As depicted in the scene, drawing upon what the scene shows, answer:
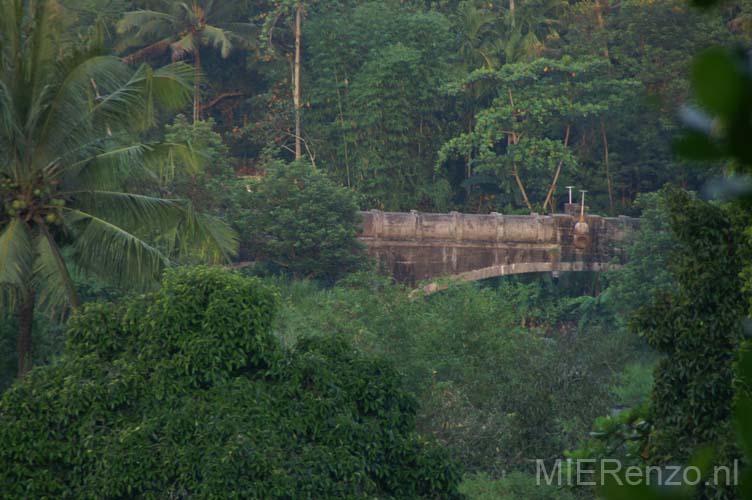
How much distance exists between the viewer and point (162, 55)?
31031 millimetres

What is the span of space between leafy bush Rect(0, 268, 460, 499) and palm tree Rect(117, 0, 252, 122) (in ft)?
71.0

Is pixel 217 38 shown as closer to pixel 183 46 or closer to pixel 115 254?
pixel 183 46

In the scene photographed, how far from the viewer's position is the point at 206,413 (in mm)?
7879

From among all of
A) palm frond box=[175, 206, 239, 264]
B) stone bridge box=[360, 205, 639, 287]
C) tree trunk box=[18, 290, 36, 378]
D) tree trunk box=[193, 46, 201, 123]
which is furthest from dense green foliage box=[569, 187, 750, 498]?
tree trunk box=[193, 46, 201, 123]

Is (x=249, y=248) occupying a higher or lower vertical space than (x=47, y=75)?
lower

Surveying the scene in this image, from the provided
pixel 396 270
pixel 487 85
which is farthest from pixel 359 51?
pixel 396 270

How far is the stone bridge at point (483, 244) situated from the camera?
2722 centimetres

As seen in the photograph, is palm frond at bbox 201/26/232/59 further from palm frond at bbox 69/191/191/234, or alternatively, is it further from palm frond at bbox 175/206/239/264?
palm frond at bbox 69/191/191/234

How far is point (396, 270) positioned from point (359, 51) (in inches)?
315

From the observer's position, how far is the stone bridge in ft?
89.3

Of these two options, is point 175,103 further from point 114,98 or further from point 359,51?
point 359,51

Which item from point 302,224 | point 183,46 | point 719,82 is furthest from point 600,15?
point 719,82

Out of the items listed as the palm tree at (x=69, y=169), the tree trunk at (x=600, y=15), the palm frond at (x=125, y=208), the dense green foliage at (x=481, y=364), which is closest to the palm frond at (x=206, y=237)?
the palm tree at (x=69, y=169)

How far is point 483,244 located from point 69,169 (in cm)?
1745
